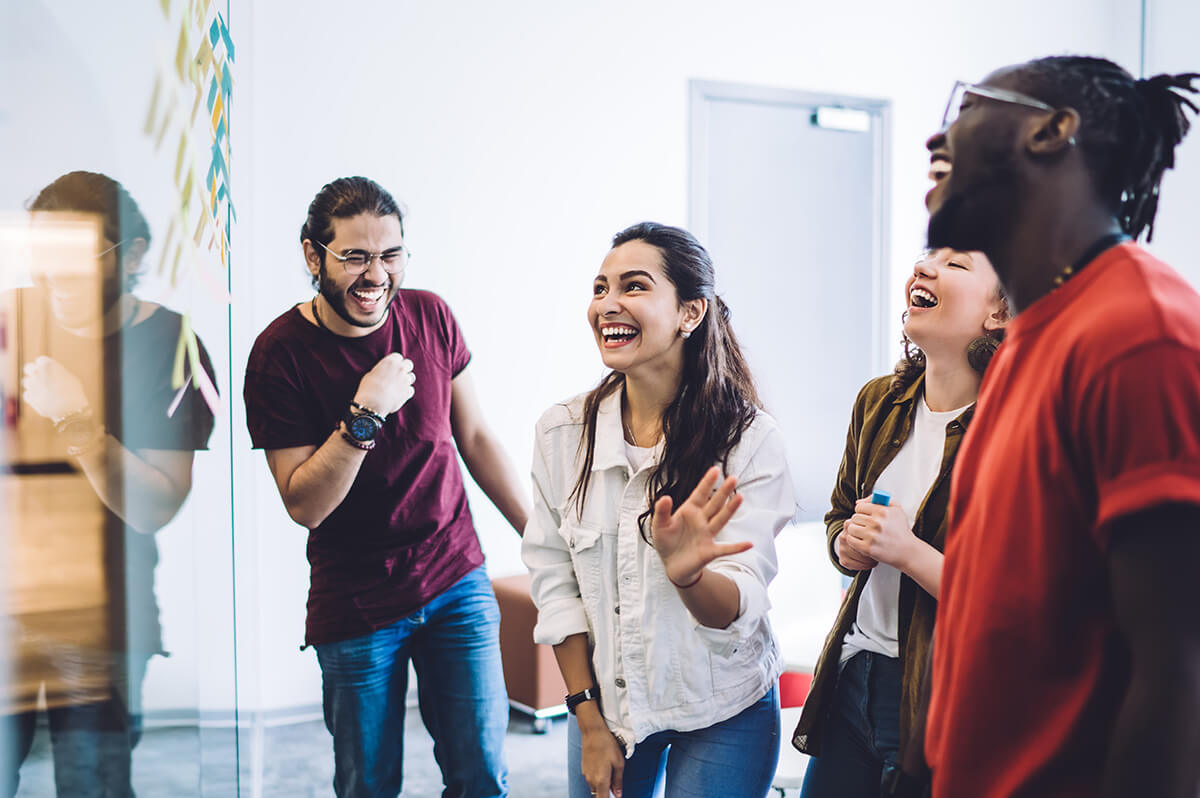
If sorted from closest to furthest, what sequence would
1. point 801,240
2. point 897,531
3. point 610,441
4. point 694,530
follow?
point 694,530, point 897,531, point 610,441, point 801,240

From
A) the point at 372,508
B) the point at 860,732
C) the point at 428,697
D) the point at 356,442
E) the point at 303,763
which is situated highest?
the point at 356,442

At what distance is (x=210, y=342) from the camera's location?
163cm

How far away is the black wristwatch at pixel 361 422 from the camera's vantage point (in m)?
1.95

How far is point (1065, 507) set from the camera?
815 millimetres

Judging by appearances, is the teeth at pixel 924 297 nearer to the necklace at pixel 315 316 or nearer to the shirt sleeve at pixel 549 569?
the shirt sleeve at pixel 549 569

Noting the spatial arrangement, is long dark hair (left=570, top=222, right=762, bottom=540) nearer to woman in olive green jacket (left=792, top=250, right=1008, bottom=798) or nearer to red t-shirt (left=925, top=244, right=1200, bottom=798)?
woman in olive green jacket (left=792, top=250, right=1008, bottom=798)

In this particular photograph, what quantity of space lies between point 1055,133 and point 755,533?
83 centimetres

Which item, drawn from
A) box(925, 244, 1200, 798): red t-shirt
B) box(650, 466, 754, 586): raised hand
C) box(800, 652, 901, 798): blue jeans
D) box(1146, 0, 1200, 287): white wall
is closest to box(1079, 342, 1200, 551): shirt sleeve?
box(925, 244, 1200, 798): red t-shirt

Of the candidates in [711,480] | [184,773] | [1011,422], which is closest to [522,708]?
[184,773]

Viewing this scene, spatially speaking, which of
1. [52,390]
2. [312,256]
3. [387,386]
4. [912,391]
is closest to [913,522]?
[912,391]

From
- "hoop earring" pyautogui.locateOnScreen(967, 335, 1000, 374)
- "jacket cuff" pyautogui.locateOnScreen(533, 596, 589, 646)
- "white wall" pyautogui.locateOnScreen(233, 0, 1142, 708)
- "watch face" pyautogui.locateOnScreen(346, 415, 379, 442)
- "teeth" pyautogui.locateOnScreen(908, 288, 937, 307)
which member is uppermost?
"white wall" pyautogui.locateOnScreen(233, 0, 1142, 708)

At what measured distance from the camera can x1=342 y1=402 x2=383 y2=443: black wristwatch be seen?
6.40 ft

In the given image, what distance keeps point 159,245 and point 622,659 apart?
0.89 metres

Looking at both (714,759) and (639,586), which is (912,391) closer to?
(639,586)
